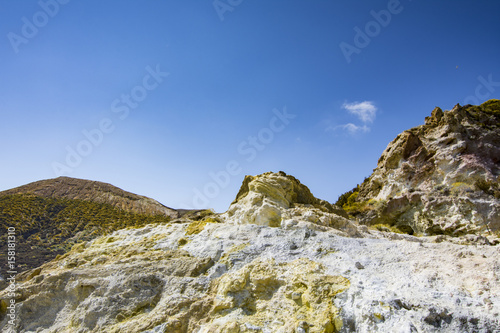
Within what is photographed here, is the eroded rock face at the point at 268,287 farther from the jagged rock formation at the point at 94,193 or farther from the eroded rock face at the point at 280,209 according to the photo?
the jagged rock formation at the point at 94,193

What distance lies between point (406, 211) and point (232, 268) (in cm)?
Result: 1169

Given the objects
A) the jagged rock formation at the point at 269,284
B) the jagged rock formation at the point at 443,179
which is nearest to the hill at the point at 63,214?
the jagged rock formation at the point at 269,284

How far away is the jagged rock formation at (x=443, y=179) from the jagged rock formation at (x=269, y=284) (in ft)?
16.0

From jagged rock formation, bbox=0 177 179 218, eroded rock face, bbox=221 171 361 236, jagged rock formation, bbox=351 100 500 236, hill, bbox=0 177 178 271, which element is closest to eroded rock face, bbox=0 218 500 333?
eroded rock face, bbox=221 171 361 236

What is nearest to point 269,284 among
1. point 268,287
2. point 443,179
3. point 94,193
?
point 268,287

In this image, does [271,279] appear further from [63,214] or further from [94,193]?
[94,193]

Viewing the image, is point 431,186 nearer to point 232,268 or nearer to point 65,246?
point 232,268

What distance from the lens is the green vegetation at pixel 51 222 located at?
19.4 metres

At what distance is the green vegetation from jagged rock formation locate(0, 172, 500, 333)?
11843mm

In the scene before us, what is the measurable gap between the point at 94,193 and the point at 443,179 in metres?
35.0

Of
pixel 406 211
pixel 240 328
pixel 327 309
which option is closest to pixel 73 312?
pixel 240 328

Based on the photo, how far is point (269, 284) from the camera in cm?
585

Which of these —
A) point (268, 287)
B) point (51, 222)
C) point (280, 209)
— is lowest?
point (268, 287)

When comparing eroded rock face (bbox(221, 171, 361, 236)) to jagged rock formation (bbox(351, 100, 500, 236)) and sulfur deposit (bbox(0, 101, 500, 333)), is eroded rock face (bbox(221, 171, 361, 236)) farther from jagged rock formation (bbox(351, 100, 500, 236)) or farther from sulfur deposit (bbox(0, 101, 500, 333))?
jagged rock formation (bbox(351, 100, 500, 236))
